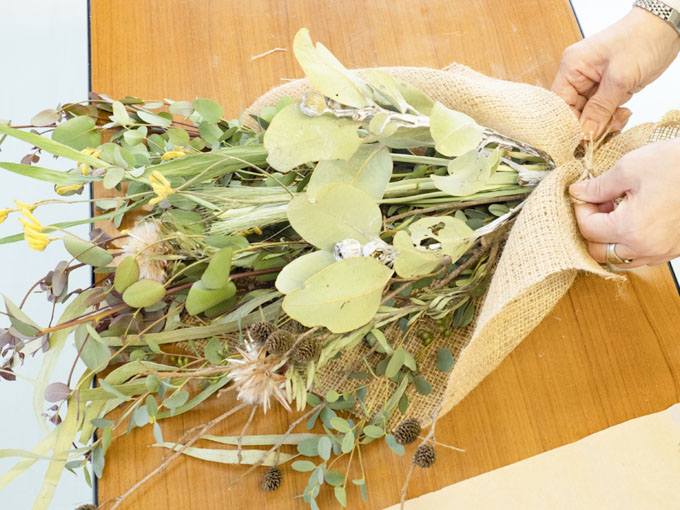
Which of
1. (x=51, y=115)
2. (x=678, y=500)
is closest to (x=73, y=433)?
(x=51, y=115)

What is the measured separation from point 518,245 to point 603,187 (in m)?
0.09

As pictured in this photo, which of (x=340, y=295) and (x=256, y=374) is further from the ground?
(x=340, y=295)

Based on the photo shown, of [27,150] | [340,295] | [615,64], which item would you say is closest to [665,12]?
[615,64]

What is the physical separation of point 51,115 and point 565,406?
0.68 m

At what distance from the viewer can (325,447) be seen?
0.52m

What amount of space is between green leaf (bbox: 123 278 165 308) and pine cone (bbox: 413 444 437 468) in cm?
29

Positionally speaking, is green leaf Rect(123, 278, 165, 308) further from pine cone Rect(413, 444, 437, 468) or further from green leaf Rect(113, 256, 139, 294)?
pine cone Rect(413, 444, 437, 468)

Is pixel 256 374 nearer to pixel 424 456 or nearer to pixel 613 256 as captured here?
pixel 424 456

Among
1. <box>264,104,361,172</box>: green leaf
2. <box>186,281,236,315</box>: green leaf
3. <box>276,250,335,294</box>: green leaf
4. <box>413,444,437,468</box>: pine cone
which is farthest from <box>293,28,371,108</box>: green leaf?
<box>413,444,437,468</box>: pine cone

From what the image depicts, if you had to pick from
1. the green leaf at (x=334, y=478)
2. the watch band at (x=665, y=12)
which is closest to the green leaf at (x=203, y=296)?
the green leaf at (x=334, y=478)

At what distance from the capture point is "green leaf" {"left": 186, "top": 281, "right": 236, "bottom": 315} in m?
0.50

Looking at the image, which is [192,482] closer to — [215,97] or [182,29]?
[215,97]

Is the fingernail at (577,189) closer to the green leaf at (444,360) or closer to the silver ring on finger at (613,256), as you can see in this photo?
the silver ring on finger at (613,256)

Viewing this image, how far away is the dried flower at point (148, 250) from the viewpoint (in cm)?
53
